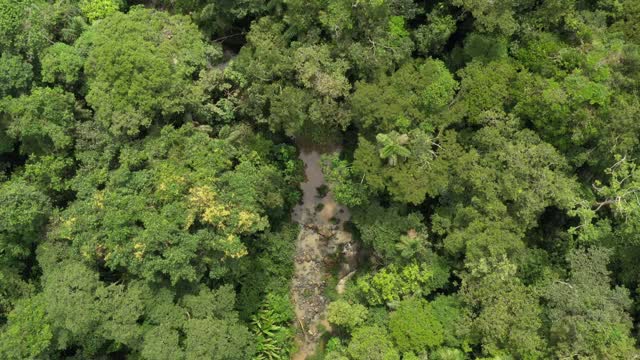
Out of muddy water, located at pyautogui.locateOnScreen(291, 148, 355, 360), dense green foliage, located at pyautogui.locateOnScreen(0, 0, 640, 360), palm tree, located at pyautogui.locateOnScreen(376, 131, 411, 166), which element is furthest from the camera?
muddy water, located at pyautogui.locateOnScreen(291, 148, 355, 360)

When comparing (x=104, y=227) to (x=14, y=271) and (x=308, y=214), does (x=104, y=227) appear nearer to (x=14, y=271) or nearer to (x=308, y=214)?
(x=14, y=271)

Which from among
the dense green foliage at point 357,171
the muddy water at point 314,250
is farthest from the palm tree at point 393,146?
the muddy water at point 314,250

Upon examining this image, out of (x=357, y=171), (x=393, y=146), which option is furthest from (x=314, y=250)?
(x=393, y=146)

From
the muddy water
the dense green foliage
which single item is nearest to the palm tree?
the dense green foliage

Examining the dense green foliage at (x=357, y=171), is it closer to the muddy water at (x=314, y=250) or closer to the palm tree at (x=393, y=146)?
the palm tree at (x=393, y=146)

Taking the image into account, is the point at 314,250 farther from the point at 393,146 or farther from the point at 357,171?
the point at 393,146

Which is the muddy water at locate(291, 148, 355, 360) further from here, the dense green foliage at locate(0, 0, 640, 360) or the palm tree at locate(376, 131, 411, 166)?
the palm tree at locate(376, 131, 411, 166)
